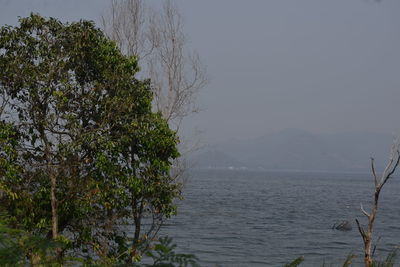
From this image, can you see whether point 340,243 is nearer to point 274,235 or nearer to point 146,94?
point 274,235

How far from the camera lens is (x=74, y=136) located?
577 inches

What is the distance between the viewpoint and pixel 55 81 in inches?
575

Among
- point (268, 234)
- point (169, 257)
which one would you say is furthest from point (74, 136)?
point (268, 234)

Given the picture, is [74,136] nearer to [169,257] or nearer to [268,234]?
[169,257]

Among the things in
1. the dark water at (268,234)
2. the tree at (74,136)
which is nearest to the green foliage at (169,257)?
the tree at (74,136)

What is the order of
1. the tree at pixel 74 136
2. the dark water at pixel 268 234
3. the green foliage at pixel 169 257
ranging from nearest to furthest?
the green foliage at pixel 169 257
the tree at pixel 74 136
the dark water at pixel 268 234

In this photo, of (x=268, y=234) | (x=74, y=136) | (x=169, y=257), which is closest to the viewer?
(x=169, y=257)

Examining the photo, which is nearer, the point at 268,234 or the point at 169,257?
the point at 169,257

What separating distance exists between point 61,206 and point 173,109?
29.5 feet

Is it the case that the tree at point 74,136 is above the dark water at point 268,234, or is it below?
above

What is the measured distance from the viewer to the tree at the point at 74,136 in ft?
47.2

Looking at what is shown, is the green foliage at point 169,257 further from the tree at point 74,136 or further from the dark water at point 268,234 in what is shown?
the dark water at point 268,234

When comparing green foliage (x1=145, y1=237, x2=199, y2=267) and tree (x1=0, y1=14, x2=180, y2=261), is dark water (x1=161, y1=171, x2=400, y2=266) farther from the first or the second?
green foliage (x1=145, y1=237, x2=199, y2=267)

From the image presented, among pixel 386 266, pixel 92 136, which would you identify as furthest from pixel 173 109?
pixel 386 266
